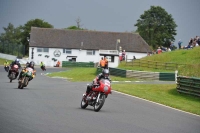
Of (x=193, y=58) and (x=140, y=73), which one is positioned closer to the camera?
(x=140, y=73)

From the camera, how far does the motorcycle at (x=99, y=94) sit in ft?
55.8

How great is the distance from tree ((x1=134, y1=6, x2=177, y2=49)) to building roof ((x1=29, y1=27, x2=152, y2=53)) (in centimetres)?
1699

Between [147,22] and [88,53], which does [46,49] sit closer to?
[88,53]

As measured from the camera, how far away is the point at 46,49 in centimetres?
10606

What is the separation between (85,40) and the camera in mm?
108688

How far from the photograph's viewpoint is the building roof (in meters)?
107

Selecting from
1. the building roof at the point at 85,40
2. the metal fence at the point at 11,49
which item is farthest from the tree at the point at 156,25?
the metal fence at the point at 11,49

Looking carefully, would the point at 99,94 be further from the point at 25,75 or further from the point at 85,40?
the point at 85,40

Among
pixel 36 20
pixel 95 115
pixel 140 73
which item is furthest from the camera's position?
pixel 36 20

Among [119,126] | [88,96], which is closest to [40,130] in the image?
[119,126]

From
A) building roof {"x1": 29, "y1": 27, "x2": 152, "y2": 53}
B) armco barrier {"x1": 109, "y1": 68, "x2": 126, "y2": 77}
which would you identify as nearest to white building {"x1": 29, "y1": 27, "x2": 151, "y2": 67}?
building roof {"x1": 29, "y1": 27, "x2": 152, "y2": 53}

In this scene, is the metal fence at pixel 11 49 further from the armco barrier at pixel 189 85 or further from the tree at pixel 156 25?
the armco barrier at pixel 189 85

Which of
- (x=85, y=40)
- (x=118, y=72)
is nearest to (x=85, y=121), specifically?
(x=118, y=72)

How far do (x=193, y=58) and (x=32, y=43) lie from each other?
5350 cm
